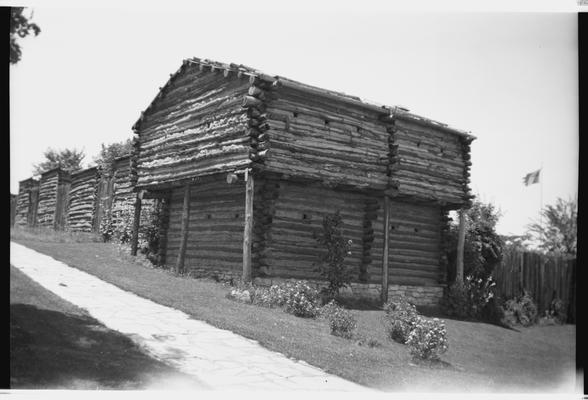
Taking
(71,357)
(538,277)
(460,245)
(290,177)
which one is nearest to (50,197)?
(290,177)

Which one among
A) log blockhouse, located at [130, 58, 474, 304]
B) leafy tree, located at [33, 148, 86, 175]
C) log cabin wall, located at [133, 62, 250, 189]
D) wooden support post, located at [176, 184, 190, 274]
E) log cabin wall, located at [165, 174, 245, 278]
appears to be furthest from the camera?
leafy tree, located at [33, 148, 86, 175]

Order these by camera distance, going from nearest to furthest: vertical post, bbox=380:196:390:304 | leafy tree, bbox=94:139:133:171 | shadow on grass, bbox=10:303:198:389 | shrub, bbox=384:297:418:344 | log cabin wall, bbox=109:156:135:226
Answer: shadow on grass, bbox=10:303:198:389 < shrub, bbox=384:297:418:344 < vertical post, bbox=380:196:390:304 < log cabin wall, bbox=109:156:135:226 < leafy tree, bbox=94:139:133:171

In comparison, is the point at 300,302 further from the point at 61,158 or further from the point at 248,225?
the point at 61,158

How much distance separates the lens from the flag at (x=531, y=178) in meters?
10.5

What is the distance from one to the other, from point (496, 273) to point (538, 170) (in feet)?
36.0

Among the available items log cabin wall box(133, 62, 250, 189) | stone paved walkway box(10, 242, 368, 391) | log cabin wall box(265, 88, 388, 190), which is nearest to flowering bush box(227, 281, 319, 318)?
stone paved walkway box(10, 242, 368, 391)

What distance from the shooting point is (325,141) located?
612 inches

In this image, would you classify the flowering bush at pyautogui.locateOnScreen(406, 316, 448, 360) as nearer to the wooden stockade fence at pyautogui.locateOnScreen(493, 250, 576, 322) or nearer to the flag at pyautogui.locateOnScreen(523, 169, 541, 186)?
the flag at pyautogui.locateOnScreen(523, 169, 541, 186)

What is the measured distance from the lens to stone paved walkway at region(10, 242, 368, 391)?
659 cm

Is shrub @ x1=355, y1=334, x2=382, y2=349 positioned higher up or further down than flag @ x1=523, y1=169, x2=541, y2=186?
further down

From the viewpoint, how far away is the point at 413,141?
18062 millimetres

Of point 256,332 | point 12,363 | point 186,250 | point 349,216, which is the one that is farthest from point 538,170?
point 186,250

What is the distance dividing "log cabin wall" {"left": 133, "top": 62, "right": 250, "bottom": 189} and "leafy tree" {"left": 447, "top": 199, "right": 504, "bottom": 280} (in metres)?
9.98

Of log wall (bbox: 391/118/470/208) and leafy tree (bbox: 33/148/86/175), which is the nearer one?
log wall (bbox: 391/118/470/208)
